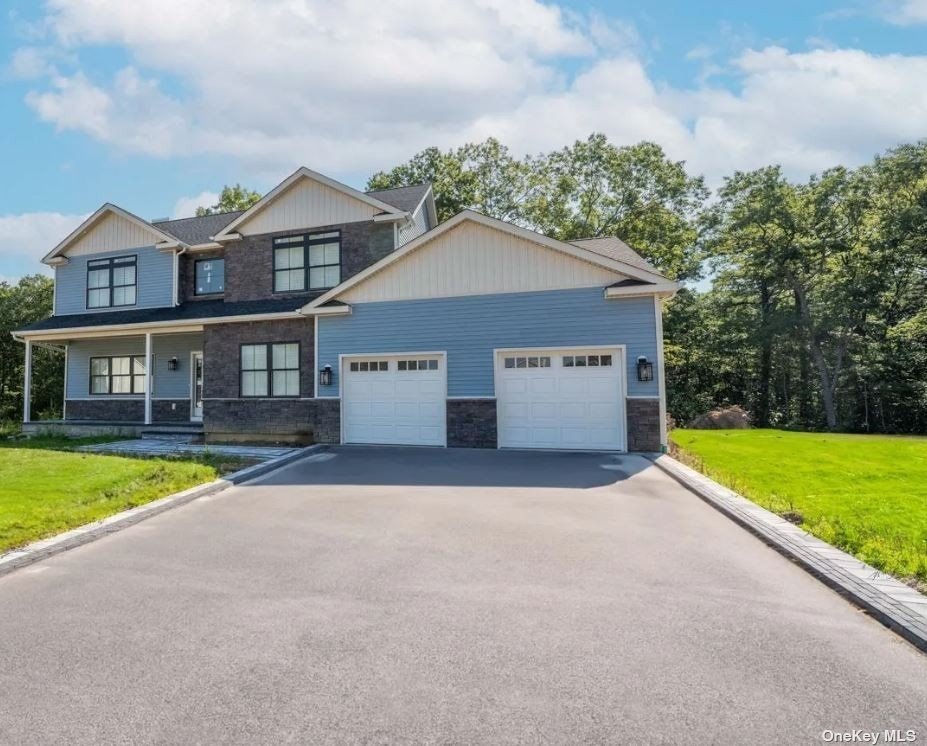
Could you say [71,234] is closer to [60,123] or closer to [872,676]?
[60,123]

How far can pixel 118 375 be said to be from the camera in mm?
18594

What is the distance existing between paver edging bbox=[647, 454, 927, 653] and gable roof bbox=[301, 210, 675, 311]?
5582 millimetres

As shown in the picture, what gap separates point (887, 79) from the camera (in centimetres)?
1002

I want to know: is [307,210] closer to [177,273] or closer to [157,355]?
[177,273]

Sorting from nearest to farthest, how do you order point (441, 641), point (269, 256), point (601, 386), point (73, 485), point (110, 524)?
point (441, 641)
point (110, 524)
point (73, 485)
point (601, 386)
point (269, 256)

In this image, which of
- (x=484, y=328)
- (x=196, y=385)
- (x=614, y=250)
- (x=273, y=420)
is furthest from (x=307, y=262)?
(x=614, y=250)

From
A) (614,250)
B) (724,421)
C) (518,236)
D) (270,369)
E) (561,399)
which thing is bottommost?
(724,421)

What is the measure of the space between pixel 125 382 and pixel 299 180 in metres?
9.62

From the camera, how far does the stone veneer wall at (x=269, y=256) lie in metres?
15.1

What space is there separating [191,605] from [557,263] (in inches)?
398

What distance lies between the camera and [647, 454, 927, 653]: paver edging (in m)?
3.57

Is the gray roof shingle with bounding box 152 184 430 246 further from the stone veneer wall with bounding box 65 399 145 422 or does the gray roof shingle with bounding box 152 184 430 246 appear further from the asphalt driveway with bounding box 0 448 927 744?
the asphalt driveway with bounding box 0 448 927 744

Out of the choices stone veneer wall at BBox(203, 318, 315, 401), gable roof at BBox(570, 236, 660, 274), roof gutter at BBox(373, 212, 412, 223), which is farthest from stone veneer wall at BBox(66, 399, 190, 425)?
gable roof at BBox(570, 236, 660, 274)

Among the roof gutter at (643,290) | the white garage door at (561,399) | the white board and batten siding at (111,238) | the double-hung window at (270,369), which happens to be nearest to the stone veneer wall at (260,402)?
the double-hung window at (270,369)
